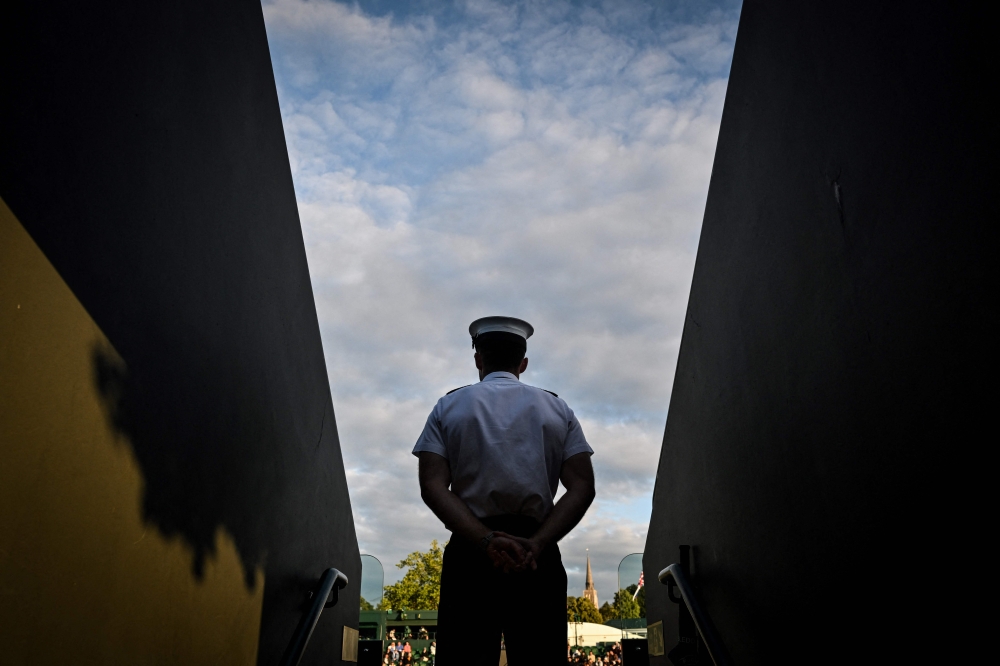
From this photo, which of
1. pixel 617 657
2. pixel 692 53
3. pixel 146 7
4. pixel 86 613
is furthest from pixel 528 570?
pixel 617 657

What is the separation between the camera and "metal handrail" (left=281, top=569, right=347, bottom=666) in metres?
2.87

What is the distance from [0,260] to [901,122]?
1.83 meters

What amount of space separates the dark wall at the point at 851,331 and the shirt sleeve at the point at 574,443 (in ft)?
1.92

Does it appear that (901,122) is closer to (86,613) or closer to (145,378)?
(145,378)

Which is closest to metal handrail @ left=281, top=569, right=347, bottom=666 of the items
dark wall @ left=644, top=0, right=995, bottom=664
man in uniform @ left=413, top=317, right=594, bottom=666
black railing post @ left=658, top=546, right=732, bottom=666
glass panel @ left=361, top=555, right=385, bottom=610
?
man in uniform @ left=413, top=317, right=594, bottom=666

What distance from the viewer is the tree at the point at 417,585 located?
33938 mm

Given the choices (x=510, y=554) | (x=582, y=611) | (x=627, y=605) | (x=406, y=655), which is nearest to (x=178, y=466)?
(x=510, y=554)

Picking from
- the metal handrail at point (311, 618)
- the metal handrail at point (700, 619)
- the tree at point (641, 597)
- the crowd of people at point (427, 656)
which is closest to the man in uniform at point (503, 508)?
the metal handrail at point (700, 619)

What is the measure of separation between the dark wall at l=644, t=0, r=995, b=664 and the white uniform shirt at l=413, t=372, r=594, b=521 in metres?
0.71

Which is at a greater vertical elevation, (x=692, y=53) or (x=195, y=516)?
(x=692, y=53)

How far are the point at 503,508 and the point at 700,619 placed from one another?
0.99 metres

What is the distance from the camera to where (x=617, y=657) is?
9.35m

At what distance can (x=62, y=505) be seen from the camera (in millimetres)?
1526

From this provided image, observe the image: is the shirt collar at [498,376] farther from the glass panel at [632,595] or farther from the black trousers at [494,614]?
the glass panel at [632,595]
